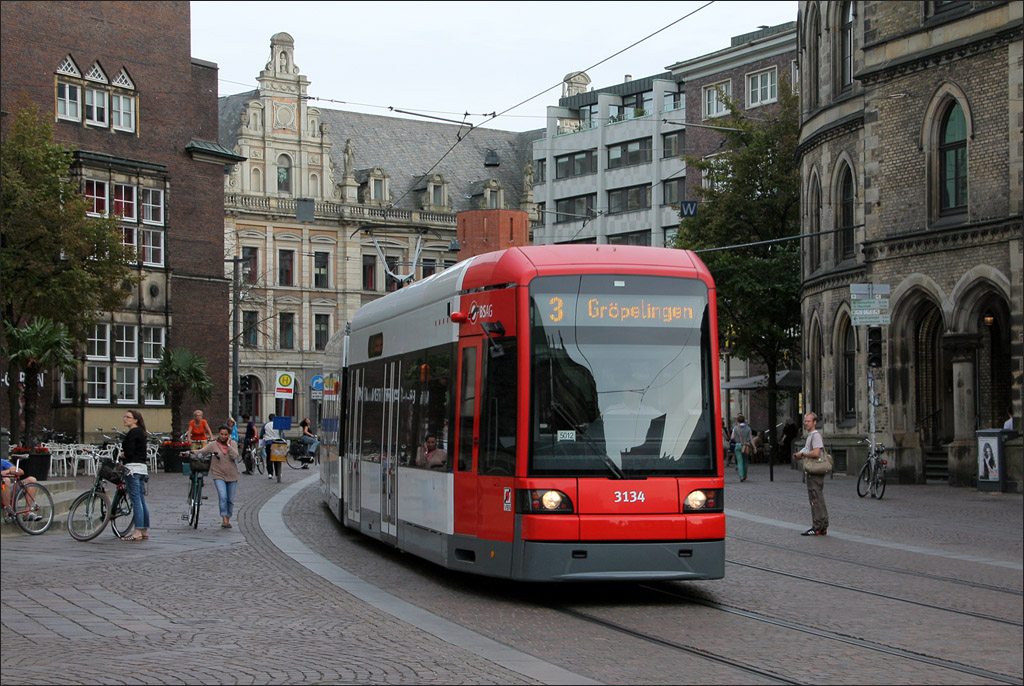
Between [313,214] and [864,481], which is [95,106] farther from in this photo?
[313,214]

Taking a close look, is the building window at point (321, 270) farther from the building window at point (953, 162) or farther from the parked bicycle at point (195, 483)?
the parked bicycle at point (195, 483)

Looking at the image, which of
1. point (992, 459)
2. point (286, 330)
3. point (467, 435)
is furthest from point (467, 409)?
point (286, 330)

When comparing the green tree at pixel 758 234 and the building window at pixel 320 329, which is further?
the building window at pixel 320 329

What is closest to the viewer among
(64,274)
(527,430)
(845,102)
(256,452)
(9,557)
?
(527,430)

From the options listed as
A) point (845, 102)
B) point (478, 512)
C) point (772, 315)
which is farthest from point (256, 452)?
point (478, 512)

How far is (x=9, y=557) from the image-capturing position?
48.6 feet

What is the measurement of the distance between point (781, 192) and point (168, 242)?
20207 mm

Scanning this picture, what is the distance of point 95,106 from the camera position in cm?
4297

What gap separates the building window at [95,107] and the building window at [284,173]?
3148 centimetres

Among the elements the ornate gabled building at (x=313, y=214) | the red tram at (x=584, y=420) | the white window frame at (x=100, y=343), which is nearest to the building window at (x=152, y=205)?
the white window frame at (x=100, y=343)

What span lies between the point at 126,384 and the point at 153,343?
1.80 metres

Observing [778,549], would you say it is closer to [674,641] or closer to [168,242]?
[674,641]

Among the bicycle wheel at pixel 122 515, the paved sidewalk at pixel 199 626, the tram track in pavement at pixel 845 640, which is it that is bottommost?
the tram track in pavement at pixel 845 640

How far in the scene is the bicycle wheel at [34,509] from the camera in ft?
58.1
